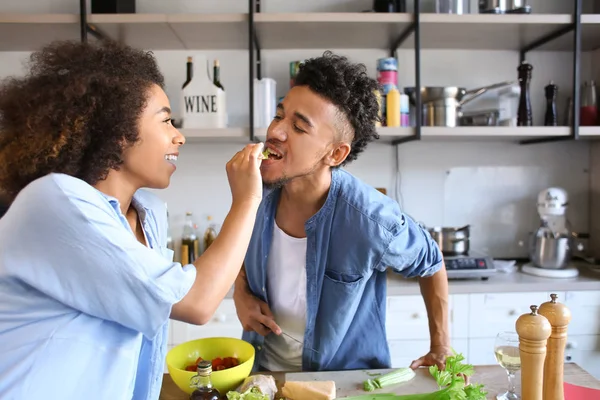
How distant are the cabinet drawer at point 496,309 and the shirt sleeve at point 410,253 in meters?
0.92

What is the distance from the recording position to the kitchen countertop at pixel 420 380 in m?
1.05

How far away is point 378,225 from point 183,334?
4.27ft

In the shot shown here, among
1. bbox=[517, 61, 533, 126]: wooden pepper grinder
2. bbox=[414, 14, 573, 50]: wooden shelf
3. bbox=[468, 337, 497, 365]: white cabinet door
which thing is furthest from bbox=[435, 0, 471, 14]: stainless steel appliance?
bbox=[468, 337, 497, 365]: white cabinet door

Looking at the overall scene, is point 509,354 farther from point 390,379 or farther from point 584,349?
point 584,349

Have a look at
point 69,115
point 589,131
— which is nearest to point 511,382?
point 69,115

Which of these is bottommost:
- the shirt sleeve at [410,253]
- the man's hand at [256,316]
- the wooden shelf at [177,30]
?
the man's hand at [256,316]

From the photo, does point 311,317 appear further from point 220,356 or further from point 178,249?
point 178,249

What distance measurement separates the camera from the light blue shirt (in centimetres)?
71

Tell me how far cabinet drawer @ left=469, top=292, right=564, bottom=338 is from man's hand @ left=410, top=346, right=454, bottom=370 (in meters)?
0.93

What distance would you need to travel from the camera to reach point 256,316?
131cm

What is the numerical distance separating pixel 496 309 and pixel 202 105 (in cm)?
163

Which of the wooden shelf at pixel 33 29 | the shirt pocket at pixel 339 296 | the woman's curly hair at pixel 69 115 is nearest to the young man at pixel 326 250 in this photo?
the shirt pocket at pixel 339 296

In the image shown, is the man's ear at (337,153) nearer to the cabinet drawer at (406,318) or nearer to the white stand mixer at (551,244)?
the cabinet drawer at (406,318)

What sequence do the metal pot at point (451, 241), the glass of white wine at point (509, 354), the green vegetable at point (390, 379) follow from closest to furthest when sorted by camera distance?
1. the glass of white wine at point (509, 354)
2. the green vegetable at point (390, 379)
3. the metal pot at point (451, 241)
